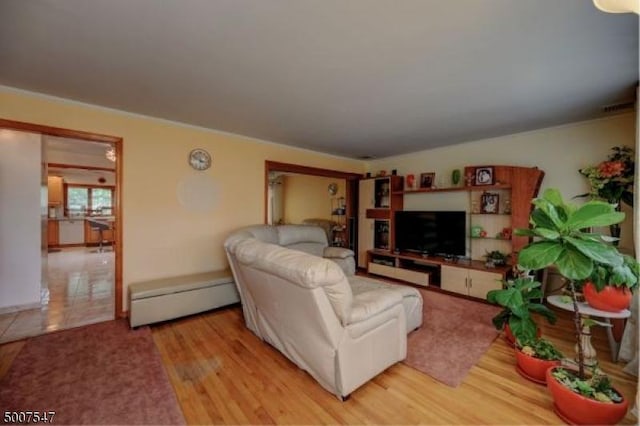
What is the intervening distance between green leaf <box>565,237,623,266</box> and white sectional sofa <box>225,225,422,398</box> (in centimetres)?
113

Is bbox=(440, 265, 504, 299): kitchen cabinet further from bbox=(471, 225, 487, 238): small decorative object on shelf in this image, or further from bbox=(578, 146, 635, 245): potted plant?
bbox=(578, 146, 635, 245): potted plant

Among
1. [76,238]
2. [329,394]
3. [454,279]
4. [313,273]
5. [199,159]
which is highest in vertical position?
[199,159]

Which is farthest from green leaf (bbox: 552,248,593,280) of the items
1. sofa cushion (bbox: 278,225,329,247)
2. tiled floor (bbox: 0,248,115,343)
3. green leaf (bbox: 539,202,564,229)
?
tiled floor (bbox: 0,248,115,343)

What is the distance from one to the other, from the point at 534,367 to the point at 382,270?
2876 mm

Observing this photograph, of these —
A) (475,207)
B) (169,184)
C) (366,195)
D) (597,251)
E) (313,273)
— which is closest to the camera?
(597,251)

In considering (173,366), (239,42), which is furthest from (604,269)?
(173,366)

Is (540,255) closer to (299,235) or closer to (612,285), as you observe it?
(612,285)

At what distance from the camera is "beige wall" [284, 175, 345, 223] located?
22.8 feet

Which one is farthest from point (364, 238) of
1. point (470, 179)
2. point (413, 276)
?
point (470, 179)

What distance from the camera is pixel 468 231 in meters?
4.17

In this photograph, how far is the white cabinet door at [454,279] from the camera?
3.77 metres

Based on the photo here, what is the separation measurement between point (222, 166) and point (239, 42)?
7.45 ft

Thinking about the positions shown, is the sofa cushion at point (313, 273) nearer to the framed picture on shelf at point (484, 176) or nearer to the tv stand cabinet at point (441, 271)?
the tv stand cabinet at point (441, 271)

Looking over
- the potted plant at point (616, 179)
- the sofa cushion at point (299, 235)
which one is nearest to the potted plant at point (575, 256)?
the potted plant at point (616, 179)
